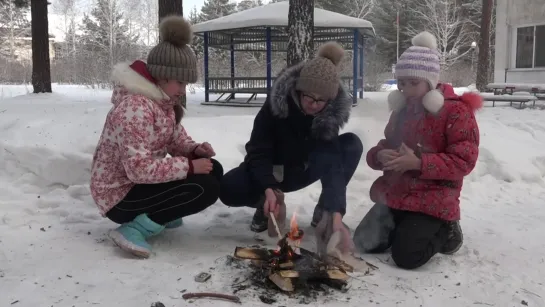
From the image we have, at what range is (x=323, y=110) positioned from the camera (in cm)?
289

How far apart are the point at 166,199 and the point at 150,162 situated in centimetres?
26

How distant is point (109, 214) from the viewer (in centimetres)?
278

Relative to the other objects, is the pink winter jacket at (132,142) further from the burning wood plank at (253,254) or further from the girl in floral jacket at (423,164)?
the girl in floral jacket at (423,164)

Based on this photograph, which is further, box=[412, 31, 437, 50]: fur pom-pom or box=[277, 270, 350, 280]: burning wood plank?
box=[412, 31, 437, 50]: fur pom-pom

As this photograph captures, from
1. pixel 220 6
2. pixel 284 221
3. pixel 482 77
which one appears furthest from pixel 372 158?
pixel 220 6

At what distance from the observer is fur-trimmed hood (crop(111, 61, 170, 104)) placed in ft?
8.61

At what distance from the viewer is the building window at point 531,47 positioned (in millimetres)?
14797

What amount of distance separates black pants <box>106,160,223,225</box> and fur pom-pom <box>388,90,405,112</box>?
1.18 meters

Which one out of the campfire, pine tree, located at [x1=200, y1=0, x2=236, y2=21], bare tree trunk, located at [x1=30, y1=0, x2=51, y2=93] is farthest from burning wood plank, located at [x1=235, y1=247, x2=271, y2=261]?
pine tree, located at [x1=200, y1=0, x2=236, y2=21]

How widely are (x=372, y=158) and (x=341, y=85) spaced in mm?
500

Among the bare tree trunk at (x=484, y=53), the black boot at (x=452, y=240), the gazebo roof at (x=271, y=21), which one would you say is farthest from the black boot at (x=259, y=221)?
the bare tree trunk at (x=484, y=53)

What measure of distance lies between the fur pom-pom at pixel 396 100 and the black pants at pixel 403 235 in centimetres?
62

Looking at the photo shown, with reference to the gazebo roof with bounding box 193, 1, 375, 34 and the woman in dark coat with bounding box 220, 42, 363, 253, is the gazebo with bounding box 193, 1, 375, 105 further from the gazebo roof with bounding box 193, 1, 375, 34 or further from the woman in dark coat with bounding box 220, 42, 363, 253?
the woman in dark coat with bounding box 220, 42, 363, 253

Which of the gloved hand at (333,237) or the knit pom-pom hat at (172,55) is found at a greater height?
the knit pom-pom hat at (172,55)
